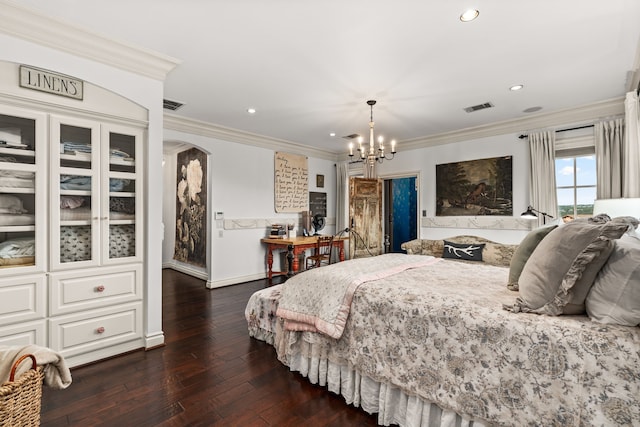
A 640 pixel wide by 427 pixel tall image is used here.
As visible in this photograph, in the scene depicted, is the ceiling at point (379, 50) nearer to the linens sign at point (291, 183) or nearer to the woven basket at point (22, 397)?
the linens sign at point (291, 183)

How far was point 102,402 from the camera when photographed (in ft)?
6.31

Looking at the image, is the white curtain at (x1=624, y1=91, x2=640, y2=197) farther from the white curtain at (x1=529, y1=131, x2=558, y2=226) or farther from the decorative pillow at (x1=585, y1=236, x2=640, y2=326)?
the decorative pillow at (x1=585, y1=236, x2=640, y2=326)

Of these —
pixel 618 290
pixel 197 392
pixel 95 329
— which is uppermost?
pixel 618 290

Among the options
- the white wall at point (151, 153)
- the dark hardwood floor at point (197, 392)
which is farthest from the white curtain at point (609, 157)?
the white wall at point (151, 153)

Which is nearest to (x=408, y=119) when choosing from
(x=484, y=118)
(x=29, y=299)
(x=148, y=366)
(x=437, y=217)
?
(x=484, y=118)

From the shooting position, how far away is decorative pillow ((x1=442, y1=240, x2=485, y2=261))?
425cm

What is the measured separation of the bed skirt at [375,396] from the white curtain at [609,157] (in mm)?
3619

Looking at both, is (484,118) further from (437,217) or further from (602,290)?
(602,290)

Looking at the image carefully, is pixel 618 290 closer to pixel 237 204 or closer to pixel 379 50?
pixel 379 50

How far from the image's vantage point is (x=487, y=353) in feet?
4.59

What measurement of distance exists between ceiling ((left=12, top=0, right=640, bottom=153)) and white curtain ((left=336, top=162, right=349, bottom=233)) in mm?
2576

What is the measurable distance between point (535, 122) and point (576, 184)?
98cm

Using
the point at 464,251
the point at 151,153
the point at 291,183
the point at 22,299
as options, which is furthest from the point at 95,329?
the point at 464,251

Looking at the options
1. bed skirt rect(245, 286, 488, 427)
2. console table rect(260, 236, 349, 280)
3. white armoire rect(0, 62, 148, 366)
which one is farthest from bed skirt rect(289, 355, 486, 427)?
console table rect(260, 236, 349, 280)
